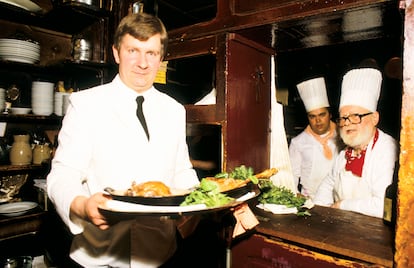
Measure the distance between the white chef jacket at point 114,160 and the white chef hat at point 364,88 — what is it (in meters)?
2.17

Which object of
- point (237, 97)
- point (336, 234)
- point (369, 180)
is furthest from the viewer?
point (369, 180)

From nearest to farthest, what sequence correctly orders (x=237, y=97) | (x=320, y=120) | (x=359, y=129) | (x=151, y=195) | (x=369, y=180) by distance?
(x=151, y=195), (x=237, y=97), (x=369, y=180), (x=359, y=129), (x=320, y=120)

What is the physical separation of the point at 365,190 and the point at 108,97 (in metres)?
2.76

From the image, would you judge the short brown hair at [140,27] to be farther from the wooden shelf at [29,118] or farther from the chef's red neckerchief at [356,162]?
the chef's red neckerchief at [356,162]

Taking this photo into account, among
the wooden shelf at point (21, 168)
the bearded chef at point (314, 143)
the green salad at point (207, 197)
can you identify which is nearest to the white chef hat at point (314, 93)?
the bearded chef at point (314, 143)

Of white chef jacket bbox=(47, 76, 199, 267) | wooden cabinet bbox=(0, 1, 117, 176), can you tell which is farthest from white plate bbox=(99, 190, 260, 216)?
wooden cabinet bbox=(0, 1, 117, 176)

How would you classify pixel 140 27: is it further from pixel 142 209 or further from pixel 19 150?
pixel 19 150

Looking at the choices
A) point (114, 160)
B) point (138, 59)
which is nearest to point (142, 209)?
point (114, 160)

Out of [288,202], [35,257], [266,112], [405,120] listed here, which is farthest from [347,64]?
[35,257]

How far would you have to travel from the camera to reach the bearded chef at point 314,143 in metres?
4.07

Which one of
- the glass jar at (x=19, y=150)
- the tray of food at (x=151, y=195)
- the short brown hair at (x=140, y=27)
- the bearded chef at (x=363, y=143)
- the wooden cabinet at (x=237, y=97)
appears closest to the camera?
the tray of food at (x=151, y=195)

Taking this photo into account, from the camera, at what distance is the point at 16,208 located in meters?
3.17

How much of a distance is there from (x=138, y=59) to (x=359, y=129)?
2.52 m

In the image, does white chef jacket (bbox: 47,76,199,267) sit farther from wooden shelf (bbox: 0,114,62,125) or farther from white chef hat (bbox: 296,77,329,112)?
white chef hat (bbox: 296,77,329,112)
